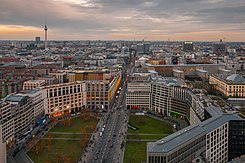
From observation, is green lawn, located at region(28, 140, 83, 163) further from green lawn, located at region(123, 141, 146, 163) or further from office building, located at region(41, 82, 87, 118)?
office building, located at region(41, 82, 87, 118)

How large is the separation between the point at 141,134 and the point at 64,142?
11.0 metres

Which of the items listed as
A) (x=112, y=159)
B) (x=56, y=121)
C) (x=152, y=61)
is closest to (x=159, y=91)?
(x=56, y=121)

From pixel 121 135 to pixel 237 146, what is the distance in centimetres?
1696

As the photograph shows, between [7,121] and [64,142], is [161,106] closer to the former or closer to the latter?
[64,142]

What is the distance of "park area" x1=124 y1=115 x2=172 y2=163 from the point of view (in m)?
34.3

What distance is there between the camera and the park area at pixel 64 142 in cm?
3384

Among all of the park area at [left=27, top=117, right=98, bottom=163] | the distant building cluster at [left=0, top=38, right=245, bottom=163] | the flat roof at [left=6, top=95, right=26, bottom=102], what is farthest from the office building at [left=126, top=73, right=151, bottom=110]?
the flat roof at [left=6, top=95, right=26, bottom=102]

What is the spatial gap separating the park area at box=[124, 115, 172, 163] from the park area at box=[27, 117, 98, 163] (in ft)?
19.4

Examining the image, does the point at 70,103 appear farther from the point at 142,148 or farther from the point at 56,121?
the point at 142,148

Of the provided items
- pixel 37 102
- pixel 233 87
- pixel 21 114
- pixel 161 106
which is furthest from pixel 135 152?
pixel 233 87

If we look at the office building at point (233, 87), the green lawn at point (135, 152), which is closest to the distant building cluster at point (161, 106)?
the office building at point (233, 87)

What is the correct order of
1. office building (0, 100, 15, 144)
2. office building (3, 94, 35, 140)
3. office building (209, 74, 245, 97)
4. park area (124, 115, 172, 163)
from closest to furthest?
park area (124, 115, 172, 163) < office building (0, 100, 15, 144) < office building (3, 94, 35, 140) < office building (209, 74, 245, 97)

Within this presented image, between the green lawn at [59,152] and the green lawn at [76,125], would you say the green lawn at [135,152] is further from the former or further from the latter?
the green lawn at [76,125]

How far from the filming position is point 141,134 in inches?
1665
